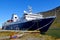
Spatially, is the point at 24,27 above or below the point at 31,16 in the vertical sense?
below

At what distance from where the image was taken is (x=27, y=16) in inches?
2418

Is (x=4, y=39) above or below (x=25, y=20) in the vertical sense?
below

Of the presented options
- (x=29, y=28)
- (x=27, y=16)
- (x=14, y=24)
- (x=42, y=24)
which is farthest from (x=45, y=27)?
(x=14, y=24)

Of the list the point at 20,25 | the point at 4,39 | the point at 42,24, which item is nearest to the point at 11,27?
the point at 20,25

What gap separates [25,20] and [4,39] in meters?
29.8

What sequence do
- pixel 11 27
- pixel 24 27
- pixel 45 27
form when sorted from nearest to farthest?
pixel 45 27 → pixel 24 27 → pixel 11 27

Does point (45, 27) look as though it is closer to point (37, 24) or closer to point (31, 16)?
point (37, 24)

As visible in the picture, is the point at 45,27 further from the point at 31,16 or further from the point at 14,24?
the point at 14,24

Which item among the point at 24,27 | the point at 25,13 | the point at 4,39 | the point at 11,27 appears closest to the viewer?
the point at 4,39

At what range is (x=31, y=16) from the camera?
6300cm

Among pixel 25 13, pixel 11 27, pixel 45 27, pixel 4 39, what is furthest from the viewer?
pixel 11 27

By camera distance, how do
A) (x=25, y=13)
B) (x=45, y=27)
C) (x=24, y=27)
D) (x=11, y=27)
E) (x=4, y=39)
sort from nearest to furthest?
(x=4, y=39), (x=45, y=27), (x=24, y=27), (x=25, y=13), (x=11, y=27)

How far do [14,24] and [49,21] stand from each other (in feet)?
56.1

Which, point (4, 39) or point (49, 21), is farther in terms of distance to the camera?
point (49, 21)
